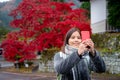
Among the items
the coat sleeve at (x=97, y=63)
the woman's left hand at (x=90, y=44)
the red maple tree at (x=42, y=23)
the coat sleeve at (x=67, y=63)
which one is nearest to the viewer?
the woman's left hand at (x=90, y=44)

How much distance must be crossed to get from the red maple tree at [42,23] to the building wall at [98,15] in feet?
3.40

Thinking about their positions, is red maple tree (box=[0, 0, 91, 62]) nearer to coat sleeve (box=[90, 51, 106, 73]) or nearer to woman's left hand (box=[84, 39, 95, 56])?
coat sleeve (box=[90, 51, 106, 73])

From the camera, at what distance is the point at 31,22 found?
18.2 meters

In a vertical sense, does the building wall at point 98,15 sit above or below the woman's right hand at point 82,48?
above

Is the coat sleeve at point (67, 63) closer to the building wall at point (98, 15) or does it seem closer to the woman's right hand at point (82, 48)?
the woman's right hand at point (82, 48)

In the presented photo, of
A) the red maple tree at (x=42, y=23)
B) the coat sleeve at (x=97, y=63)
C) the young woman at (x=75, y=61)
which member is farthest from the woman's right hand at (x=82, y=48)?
the red maple tree at (x=42, y=23)

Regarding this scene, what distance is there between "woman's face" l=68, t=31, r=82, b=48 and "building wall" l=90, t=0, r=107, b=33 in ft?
49.2

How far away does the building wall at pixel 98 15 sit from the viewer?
18609 mm

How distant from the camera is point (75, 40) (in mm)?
3330

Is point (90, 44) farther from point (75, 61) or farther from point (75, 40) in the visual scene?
point (75, 40)

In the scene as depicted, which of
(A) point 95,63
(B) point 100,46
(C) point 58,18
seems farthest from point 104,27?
(A) point 95,63

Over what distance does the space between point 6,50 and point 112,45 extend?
7.26 m

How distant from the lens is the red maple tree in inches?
653

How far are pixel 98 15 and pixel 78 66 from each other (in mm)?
16485
